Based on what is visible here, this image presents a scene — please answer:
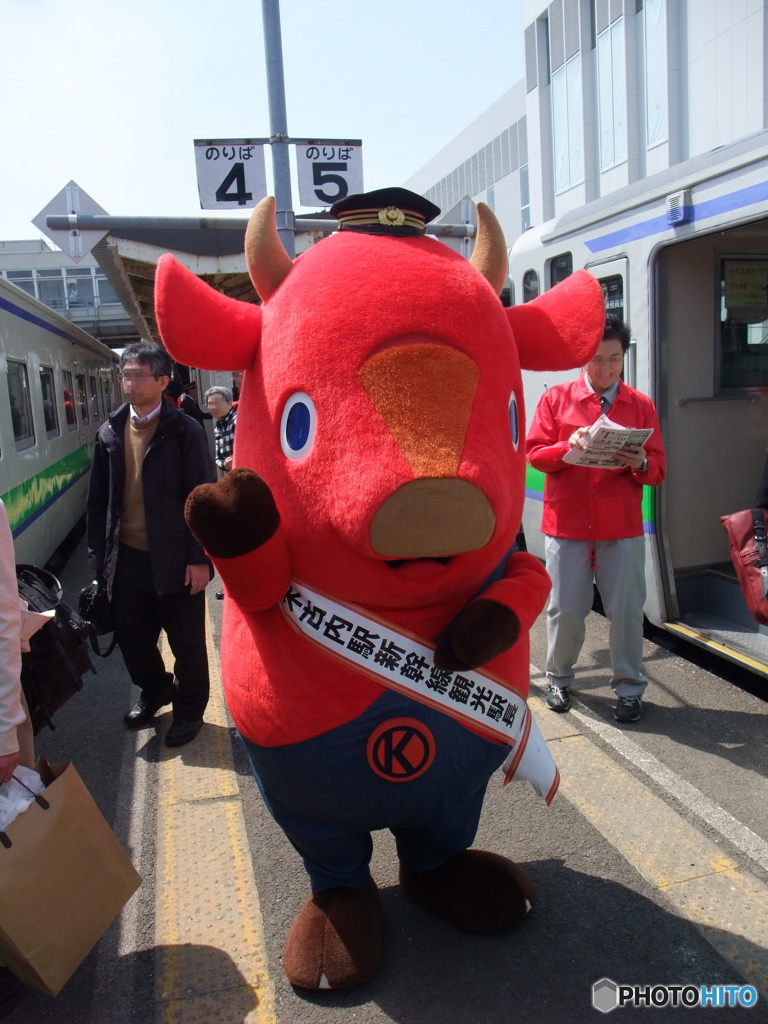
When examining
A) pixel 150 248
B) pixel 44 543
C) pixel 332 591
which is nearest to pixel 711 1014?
pixel 332 591

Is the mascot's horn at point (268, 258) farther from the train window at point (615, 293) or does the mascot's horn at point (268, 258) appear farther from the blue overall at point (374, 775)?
the train window at point (615, 293)

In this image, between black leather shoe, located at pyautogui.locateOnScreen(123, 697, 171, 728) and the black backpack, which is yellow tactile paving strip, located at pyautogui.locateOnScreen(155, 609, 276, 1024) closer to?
black leather shoe, located at pyautogui.locateOnScreen(123, 697, 171, 728)

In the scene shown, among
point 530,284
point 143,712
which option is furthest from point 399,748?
point 530,284

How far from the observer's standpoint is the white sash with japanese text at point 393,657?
6.47ft

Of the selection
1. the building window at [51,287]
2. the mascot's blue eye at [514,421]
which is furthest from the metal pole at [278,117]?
the building window at [51,287]

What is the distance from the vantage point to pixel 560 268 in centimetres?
562

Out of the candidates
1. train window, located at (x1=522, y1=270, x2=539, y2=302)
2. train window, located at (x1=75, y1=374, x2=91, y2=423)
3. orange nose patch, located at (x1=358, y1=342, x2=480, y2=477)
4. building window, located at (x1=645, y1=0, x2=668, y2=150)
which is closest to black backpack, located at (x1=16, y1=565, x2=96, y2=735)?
orange nose patch, located at (x1=358, y1=342, x2=480, y2=477)

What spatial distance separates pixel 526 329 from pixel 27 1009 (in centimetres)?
265

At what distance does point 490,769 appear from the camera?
220 centimetres

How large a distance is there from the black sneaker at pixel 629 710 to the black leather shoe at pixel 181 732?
2275mm

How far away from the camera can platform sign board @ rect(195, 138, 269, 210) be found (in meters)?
6.34

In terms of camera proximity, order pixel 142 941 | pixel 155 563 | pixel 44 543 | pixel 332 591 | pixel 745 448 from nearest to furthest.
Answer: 1. pixel 332 591
2. pixel 142 941
3. pixel 155 563
4. pixel 745 448
5. pixel 44 543

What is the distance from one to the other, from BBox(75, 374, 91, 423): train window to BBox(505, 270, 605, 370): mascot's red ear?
10.5 metres

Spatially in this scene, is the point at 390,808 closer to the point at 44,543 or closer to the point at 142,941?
the point at 142,941
